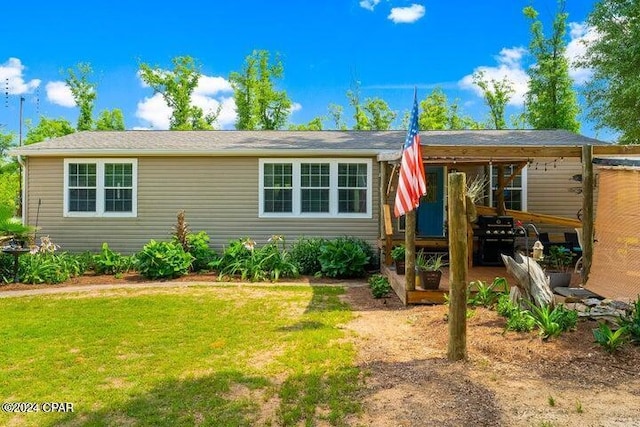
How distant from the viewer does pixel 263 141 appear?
41.4ft

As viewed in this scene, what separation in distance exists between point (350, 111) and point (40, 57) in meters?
19.5

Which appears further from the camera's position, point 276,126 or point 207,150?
point 276,126

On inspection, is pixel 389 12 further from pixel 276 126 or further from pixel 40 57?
pixel 40 57

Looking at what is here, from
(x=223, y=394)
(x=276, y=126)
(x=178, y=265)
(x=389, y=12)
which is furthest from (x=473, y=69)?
(x=223, y=394)

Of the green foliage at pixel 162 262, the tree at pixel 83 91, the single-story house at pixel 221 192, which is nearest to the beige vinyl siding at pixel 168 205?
the single-story house at pixel 221 192

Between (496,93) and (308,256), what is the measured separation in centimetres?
2320

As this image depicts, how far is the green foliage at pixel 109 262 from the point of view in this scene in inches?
426

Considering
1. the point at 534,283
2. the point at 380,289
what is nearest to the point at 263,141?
the point at 380,289

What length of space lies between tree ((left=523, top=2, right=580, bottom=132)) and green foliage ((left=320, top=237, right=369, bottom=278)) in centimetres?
→ 1624

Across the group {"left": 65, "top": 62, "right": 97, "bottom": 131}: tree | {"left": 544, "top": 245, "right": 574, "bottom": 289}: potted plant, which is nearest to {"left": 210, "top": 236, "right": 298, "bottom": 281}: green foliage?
{"left": 544, "top": 245, "right": 574, "bottom": 289}: potted plant

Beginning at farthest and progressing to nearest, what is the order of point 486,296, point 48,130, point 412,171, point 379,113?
1. point 379,113
2. point 48,130
3. point 486,296
4. point 412,171

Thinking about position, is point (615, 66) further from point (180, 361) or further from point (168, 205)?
point (180, 361)

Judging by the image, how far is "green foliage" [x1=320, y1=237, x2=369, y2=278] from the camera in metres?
10.1

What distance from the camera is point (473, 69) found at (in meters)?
29.5
